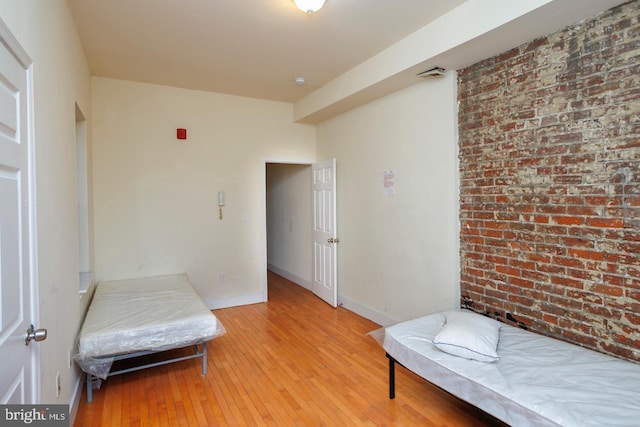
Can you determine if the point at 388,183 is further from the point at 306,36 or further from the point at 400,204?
the point at 306,36

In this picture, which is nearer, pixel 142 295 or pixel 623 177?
pixel 623 177

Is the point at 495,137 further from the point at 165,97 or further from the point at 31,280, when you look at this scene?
the point at 165,97

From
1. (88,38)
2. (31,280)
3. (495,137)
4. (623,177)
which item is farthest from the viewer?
(88,38)

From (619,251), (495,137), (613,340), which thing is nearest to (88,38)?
(495,137)

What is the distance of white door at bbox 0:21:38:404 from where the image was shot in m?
1.24

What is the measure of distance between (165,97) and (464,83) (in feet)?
11.6

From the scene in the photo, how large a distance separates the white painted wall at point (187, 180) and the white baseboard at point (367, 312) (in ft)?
4.11

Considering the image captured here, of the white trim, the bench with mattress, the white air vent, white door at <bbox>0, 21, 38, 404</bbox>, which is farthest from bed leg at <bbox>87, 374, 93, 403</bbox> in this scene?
the white air vent

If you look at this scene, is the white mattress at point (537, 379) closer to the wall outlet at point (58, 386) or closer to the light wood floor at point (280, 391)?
the light wood floor at point (280, 391)

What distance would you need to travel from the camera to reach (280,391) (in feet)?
8.79

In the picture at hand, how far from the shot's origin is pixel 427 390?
2.65 m

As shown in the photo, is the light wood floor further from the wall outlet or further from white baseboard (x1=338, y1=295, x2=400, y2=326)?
the wall outlet

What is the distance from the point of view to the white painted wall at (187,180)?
13.3ft

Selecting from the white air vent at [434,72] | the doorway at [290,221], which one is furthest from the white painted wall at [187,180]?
the white air vent at [434,72]
